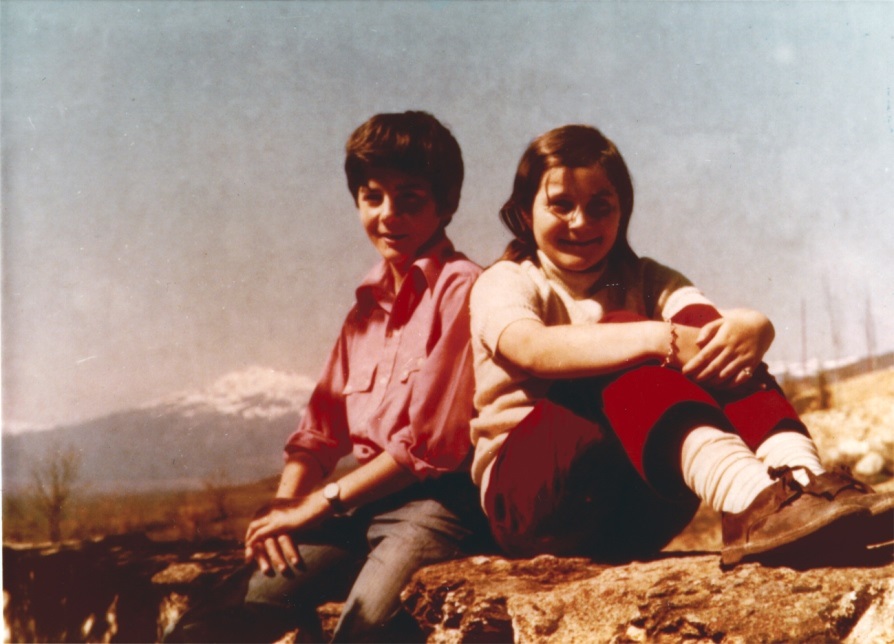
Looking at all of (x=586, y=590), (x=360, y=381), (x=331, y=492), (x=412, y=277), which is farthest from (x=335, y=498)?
(x=586, y=590)

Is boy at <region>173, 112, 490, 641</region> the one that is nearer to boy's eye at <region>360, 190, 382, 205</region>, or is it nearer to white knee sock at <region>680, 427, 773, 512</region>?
boy's eye at <region>360, 190, 382, 205</region>

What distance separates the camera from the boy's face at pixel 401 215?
2486 mm

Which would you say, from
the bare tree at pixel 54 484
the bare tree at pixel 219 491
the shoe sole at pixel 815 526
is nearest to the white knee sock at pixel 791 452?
the shoe sole at pixel 815 526

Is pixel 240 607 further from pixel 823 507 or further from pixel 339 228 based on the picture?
pixel 823 507

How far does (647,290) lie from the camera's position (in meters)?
2.27

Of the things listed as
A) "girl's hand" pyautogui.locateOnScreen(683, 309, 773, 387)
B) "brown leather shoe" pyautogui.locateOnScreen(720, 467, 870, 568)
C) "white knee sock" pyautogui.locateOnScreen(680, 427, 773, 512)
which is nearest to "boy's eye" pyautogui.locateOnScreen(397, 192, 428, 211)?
"girl's hand" pyautogui.locateOnScreen(683, 309, 773, 387)

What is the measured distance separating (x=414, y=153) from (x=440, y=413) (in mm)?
669

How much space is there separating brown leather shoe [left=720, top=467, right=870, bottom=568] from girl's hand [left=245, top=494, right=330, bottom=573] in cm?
106

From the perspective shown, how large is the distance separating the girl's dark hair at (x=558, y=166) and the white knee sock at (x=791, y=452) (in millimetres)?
631

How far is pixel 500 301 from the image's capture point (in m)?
2.16

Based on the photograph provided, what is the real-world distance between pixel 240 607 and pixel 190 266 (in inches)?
36.6

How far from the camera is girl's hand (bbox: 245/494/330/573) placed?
2.41 m

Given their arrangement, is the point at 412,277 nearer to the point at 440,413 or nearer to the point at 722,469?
the point at 440,413

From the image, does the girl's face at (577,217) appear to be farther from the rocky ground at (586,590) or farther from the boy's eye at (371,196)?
the rocky ground at (586,590)
